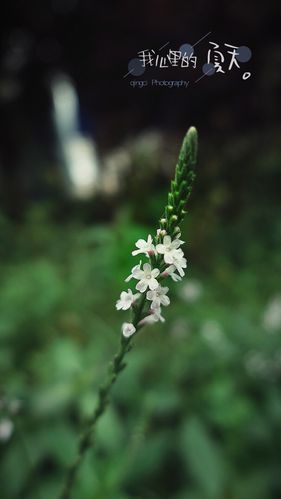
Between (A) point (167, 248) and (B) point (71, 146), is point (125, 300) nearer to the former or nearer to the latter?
(A) point (167, 248)

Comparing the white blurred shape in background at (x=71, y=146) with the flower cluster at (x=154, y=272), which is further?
the white blurred shape in background at (x=71, y=146)

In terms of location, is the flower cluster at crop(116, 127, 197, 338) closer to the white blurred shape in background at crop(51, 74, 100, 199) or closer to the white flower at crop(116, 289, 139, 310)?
the white flower at crop(116, 289, 139, 310)

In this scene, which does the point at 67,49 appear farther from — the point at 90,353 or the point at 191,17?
the point at 90,353

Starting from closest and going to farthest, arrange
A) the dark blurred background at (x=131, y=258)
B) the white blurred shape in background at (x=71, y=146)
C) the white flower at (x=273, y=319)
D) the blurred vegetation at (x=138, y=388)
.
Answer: the blurred vegetation at (x=138, y=388)
the dark blurred background at (x=131, y=258)
the white flower at (x=273, y=319)
the white blurred shape in background at (x=71, y=146)

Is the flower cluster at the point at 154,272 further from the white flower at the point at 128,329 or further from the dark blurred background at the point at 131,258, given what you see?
the dark blurred background at the point at 131,258

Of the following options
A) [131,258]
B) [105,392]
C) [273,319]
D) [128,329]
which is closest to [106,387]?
[105,392]

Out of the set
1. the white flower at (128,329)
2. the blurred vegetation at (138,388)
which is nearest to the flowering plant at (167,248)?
the white flower at (128,329)
